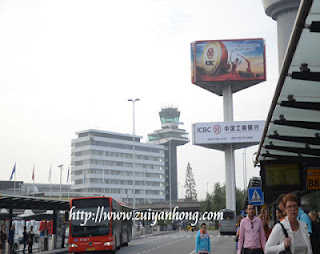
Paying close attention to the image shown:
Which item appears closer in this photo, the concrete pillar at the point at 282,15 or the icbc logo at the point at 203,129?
the icbc logo at the point at 203,129

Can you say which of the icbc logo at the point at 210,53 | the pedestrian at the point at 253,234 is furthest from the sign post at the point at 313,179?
the icbc logo at the point at 210,53

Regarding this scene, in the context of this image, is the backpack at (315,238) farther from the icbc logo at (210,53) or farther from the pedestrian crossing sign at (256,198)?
the icbc logo at (210,53)

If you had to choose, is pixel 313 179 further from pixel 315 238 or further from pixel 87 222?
pixel 87 222

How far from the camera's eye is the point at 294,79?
25.9 ft

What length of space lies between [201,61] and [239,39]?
23.5ft

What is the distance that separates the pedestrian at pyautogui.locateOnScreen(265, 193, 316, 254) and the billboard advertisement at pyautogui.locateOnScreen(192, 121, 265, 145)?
9175 centimetres

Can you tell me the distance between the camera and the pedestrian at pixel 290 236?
17.9 feet

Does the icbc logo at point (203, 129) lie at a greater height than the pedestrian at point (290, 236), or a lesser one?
greater

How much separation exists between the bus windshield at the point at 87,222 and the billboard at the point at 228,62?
67011 mm

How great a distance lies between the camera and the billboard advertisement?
318 feet

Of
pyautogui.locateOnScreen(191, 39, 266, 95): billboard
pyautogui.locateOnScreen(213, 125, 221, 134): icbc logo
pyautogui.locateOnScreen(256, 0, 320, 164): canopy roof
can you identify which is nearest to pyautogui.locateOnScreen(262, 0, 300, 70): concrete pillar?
pyautogui.locateOnScreen(191, 39, 266, 95): billboard

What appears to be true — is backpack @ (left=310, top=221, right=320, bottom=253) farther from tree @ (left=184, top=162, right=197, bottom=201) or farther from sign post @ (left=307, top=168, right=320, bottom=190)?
tree @ (left=184, top=162, right=197, bottom=201)

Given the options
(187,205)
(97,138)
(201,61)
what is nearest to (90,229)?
(201,61)

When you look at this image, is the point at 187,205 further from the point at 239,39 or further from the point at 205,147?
the point at 239,39
